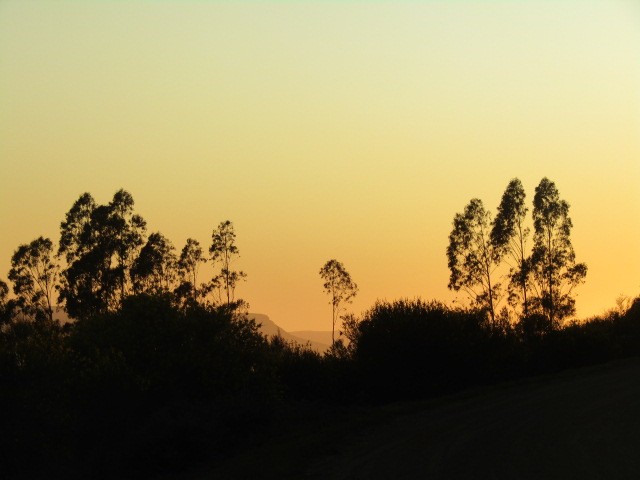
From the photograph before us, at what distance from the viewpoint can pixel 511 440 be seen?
26531 millimetres

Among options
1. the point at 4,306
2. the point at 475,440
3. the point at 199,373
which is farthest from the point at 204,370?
the point at 4,306

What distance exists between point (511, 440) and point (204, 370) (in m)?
15.2

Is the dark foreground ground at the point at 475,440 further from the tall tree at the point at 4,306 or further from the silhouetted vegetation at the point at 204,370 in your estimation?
the tall tree at the point at 4,306

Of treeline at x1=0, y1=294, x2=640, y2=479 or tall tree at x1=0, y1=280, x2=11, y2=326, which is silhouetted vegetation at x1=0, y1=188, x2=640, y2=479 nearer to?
treeline at x1=0, y1=294, x2=640, y2=479

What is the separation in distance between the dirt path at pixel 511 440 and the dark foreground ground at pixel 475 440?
3 centimetres

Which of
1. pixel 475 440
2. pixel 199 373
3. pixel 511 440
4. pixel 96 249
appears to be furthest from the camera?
pixel 96 249

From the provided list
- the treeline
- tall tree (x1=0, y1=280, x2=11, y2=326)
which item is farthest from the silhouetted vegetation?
tall tree (x1=0, y1=280, x2=11, y2=326)

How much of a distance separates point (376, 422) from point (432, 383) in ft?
41.0

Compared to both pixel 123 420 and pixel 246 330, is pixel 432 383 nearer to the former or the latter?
pixel 246 330

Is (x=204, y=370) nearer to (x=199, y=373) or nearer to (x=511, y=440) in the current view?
(x=199, y=373)

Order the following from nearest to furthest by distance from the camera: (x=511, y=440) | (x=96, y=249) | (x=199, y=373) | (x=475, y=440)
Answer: (x=511, y=440)
(x=475, y=440)
(x=199, y=373)
(x=96, y=249)

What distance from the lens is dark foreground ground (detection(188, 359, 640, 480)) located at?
74.0 ft

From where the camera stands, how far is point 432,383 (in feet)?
156

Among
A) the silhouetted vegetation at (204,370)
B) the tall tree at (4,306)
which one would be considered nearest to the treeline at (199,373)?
the silhouetted vegetation at (204,370)
